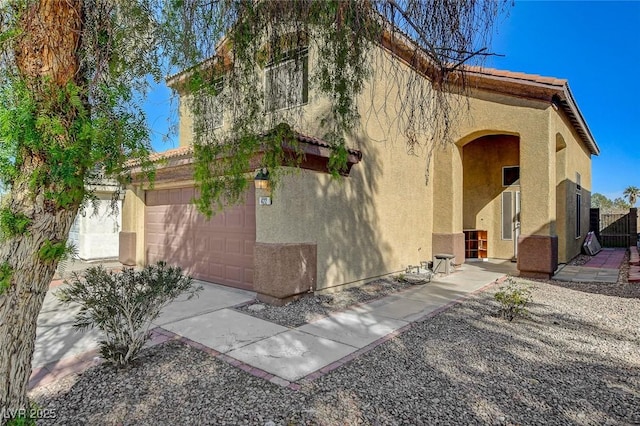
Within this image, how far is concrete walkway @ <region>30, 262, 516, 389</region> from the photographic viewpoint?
16.0 feet

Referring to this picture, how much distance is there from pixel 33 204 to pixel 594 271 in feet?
50.4

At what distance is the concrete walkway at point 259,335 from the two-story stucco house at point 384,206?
138 centimetres

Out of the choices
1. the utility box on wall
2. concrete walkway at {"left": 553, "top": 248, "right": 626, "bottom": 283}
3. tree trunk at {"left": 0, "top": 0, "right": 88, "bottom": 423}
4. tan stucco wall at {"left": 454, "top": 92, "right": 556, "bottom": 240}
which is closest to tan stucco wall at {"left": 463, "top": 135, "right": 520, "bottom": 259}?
concrete walkway at {"left": 553, "top": 248, "right": 626, "bottom": 283}

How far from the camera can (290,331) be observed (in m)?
6.36

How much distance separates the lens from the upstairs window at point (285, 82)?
16.1 ft

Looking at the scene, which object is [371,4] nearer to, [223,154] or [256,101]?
[256,101]

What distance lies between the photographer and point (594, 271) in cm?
1243

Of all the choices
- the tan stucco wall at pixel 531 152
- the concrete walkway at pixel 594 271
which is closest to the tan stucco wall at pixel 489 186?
the concrete walkway at pixel 594 271

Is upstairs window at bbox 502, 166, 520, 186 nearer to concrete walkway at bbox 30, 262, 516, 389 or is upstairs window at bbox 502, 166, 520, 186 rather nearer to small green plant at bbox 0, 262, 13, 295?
concrete walkway at bbox 30, 262, 516, 389

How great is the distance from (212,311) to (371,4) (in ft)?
21.2

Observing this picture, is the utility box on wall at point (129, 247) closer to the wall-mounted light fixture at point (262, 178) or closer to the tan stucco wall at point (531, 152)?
the wall-mounted light fixture at point (262, 178)

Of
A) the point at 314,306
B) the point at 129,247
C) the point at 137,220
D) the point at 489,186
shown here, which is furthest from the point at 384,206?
the point at 129,247

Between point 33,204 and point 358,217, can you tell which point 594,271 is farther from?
point 33,204

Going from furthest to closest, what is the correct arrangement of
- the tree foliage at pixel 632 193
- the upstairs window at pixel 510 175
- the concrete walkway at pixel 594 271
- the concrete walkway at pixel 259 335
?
the tree foliage at pixel 632 193
the upstairs window at pixel 510 175
the concrete walkway at pixel 594 271
the concrete walkway at pixel 259 335
